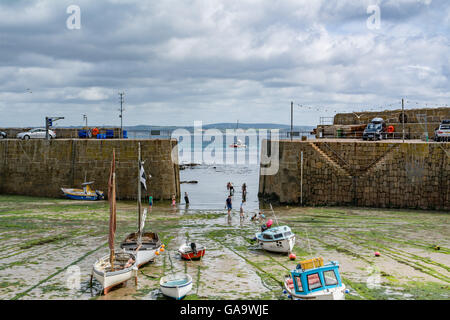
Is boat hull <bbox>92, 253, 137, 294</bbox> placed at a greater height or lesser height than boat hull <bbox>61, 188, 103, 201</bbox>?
lesser

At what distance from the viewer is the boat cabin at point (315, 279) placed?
51.9 ft

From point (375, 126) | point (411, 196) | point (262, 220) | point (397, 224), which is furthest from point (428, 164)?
point (262, 220)

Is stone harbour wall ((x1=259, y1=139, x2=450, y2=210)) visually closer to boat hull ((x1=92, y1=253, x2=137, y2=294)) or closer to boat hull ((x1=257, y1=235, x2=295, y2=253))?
boat hull ((x1=257, y1=235, x2=295, y2=253))

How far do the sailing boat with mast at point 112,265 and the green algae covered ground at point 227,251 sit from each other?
1.59 ft

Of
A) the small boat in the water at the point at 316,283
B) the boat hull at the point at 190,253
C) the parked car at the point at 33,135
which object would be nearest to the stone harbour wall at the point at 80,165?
the parked car at the point at 33,135

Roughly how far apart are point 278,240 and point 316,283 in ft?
21.7

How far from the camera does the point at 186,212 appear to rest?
3491 cm

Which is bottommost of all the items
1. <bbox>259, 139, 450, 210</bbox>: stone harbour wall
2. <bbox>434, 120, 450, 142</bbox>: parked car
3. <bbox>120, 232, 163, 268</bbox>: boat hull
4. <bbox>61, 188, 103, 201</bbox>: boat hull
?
<bbox>120, 232, 163, 268</bbox>: boat hull

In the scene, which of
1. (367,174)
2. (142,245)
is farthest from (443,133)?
(142,245)

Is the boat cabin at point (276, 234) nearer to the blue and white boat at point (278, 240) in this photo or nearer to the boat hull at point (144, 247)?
the blue and white boat at point (278, 240)

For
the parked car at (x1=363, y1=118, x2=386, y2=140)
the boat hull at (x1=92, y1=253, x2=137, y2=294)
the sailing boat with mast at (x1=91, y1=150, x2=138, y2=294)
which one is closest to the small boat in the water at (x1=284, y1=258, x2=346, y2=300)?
the boat hull at (x1=92, y1=253, x2=137, y2=294)

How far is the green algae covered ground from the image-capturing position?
17844 mm

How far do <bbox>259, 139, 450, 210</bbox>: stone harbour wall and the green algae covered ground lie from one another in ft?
4.48
